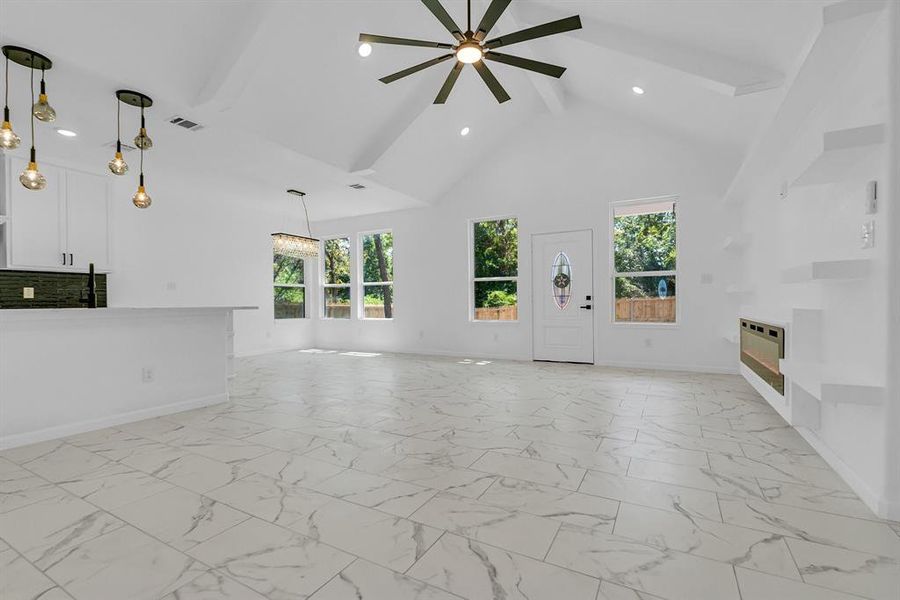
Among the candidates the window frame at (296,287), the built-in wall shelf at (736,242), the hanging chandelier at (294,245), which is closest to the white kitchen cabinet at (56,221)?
the hanging chandelier at (294,245)

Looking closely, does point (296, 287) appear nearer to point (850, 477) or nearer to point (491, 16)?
point (491, 16)

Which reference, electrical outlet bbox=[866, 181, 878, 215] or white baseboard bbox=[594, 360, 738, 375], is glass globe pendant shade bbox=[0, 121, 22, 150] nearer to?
electrical outlet bbox=[866, 181, 878, 215]

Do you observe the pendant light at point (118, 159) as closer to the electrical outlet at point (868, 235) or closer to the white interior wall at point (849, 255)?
the white interior wall at point (849, 255)

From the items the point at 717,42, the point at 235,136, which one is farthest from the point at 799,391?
the point at 235,136

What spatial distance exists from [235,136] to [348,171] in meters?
1.54

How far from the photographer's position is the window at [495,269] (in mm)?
7340

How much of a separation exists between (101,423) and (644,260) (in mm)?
6440

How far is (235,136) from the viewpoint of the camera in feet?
15.4

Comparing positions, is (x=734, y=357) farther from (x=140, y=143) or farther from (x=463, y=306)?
(x=140, y=143)

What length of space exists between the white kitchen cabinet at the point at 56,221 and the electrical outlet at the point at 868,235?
733cm

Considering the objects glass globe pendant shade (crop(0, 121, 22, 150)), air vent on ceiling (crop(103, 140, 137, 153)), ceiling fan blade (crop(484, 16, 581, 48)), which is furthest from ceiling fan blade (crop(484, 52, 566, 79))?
air vent on ceiling (crop(103, 140, 137, 153))

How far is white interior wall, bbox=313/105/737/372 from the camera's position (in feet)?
19.2

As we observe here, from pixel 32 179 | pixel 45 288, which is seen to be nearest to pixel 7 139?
pixel 32 179

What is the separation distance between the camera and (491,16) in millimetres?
2734
